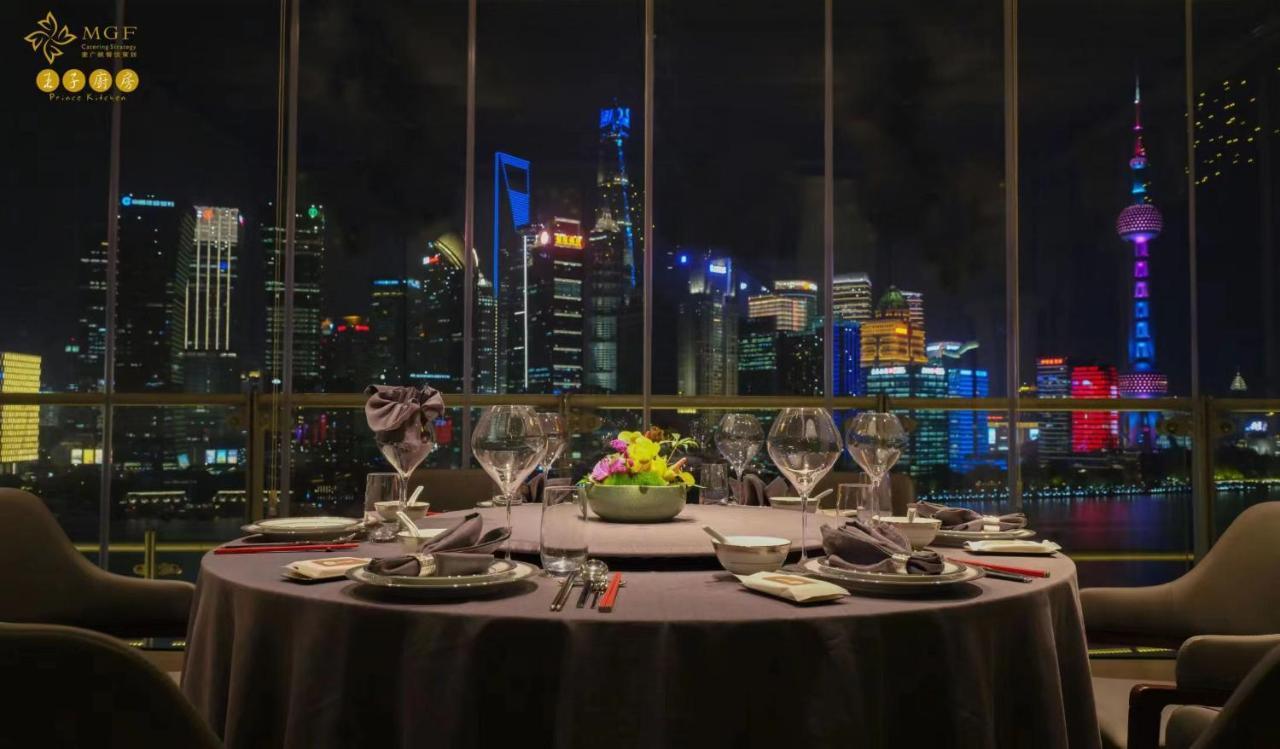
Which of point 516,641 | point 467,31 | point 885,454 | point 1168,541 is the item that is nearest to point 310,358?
point 467,31

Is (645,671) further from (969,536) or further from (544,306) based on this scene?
(544,306)

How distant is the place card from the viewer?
1283mm

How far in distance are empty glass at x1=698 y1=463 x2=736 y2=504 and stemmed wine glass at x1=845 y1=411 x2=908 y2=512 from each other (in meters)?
0.83

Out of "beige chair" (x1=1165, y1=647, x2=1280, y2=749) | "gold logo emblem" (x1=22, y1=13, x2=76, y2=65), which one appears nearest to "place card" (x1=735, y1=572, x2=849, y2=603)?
"beige chair" (x1=1165, y1=647, x2=1280, y2=749)

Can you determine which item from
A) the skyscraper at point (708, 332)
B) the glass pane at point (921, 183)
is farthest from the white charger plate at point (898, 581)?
the glass pane at point (921, 183)

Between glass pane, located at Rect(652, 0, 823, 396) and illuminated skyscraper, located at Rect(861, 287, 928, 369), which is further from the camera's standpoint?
illuminated skyscraper, located at Rect(861, 287, 928, 369)

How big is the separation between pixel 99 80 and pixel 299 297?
1.79 m

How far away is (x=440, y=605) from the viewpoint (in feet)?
4.17

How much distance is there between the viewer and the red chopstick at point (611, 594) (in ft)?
4.08

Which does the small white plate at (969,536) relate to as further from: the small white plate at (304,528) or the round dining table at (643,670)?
the small white plate at (304,528)

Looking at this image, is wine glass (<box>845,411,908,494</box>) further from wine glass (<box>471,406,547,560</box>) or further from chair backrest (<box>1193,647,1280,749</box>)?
chair backrest (<box>1193,647,1280,749</box>)

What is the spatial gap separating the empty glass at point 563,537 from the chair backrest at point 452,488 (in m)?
1.55

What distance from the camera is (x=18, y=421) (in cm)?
509

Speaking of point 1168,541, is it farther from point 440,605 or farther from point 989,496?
point 440,605
